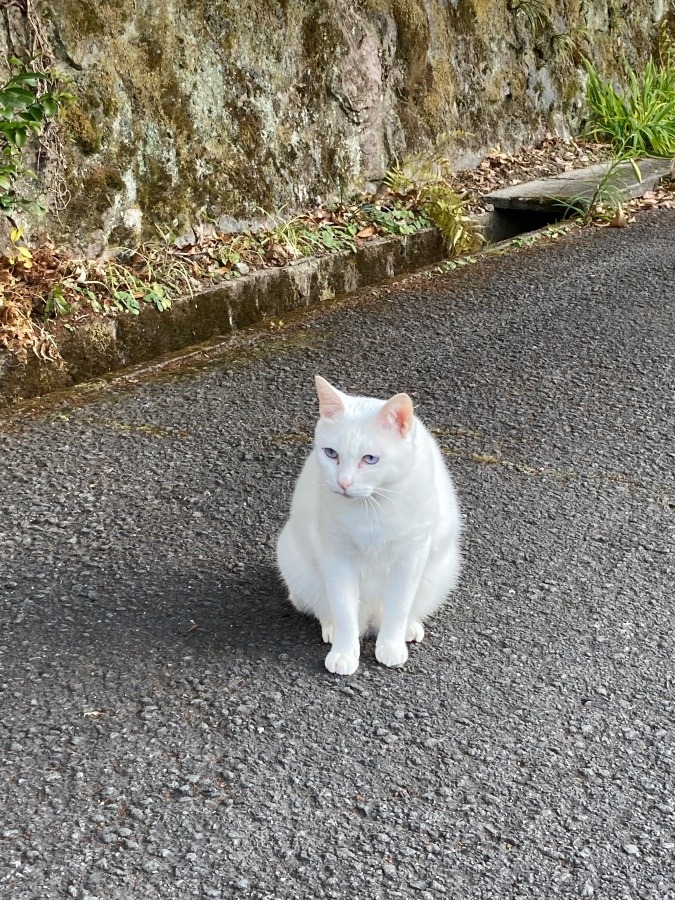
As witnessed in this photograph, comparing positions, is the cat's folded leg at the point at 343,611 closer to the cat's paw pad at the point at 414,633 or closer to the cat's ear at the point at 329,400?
the cat's paw pad at the point at 414,633

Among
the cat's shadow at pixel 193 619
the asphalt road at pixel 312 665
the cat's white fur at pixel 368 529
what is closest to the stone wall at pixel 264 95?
the asphalt road at pixel 312 665

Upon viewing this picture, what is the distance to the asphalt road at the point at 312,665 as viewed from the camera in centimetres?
216

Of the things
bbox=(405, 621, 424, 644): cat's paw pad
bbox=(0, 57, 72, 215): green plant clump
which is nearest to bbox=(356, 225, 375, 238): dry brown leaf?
bbox=(0, 57, 72, 215): green plant clump

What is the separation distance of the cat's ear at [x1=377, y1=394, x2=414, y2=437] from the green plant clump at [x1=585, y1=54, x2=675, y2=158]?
6943 millimetres

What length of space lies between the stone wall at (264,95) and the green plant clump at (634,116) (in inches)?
34.8

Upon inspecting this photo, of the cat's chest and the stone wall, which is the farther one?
the stone wall

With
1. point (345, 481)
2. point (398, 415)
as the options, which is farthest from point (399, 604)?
point (398, 415)

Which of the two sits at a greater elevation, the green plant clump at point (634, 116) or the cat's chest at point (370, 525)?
the cat's chest at point (370, 525)

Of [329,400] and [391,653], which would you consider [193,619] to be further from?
[329,400]

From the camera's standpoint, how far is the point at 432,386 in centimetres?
473

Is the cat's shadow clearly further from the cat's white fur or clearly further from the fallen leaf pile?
the fallen leaf pile

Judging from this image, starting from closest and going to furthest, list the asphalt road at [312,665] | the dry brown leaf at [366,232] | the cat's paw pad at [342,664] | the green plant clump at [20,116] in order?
the asphalt road at [312,665] < the cat's paw pad at [342,664] < the green plant clump at [20,116] < the dry brown leaf at [366,232]

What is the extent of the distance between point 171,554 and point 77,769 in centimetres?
108

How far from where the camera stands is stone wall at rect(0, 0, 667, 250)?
17.3 ft
